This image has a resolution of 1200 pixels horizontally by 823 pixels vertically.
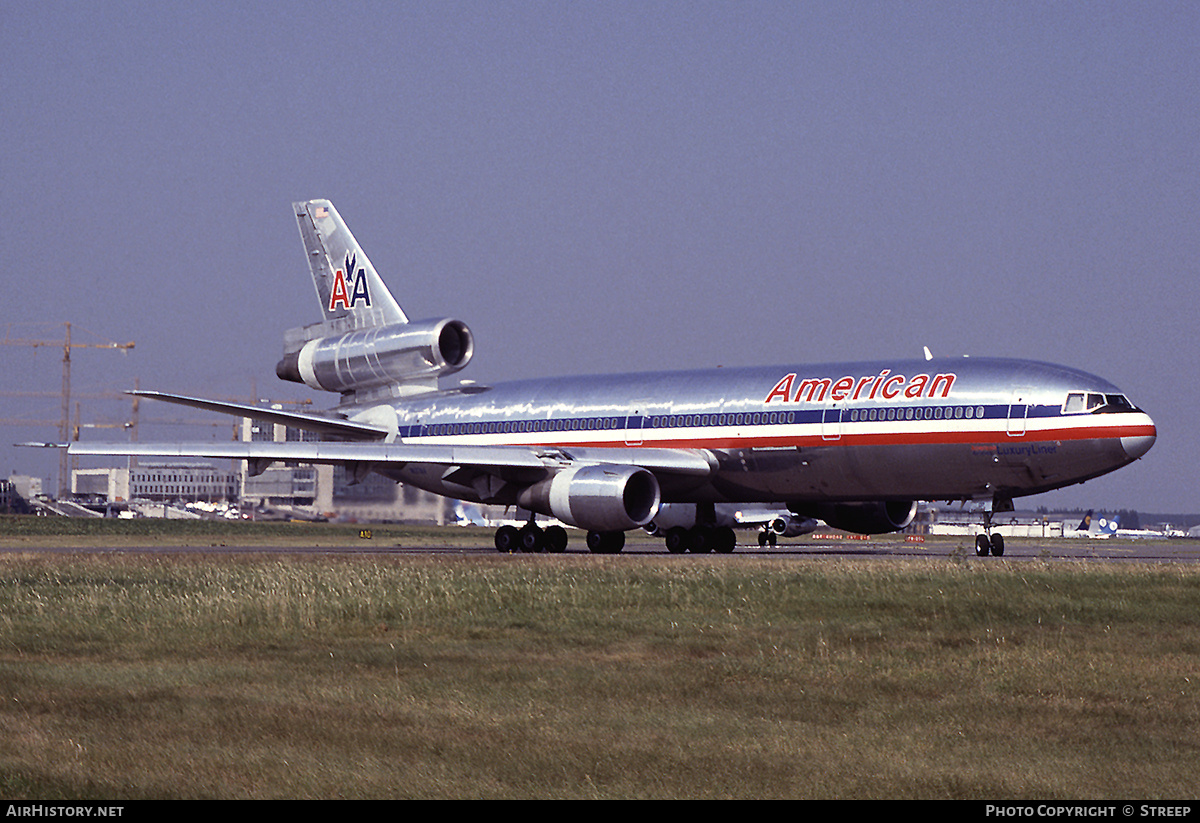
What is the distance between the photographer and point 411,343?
41.0 meters

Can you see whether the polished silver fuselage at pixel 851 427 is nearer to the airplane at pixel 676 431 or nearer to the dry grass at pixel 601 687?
the airplane at pixel 676 431

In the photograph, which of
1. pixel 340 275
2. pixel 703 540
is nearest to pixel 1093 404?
pixel 703 540

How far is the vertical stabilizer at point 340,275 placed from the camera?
142ft

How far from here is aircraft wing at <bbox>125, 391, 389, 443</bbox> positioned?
1411 inches

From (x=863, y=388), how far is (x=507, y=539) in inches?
423

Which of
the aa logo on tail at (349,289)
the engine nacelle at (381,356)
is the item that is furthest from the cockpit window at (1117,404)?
the aa logo on tail at (349,289)

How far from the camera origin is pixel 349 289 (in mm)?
43719

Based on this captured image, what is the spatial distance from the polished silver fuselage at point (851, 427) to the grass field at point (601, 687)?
8204 mm

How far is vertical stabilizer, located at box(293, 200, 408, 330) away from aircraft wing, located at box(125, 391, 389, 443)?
11.3 feet

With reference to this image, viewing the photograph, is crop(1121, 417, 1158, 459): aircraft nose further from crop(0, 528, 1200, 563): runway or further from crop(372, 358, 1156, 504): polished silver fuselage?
crop(0, 528, 1200, 563): runway

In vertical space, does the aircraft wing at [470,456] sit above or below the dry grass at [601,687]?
above

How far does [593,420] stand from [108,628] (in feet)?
72.8

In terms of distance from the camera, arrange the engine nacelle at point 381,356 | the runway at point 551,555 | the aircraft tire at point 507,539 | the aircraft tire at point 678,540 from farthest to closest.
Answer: the engine nacelle at point 381,356 < the aircraft tire at point 678,540 < the aircraft tire at point 507,539 < the runway at point 551,555

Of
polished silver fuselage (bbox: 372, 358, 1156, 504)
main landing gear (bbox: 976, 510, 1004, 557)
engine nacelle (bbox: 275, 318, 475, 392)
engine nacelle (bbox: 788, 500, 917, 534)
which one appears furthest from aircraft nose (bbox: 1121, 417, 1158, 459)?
engine nacelle (bbox: 275, 318, 475, 392)
